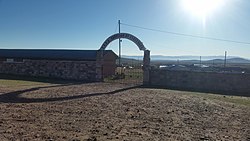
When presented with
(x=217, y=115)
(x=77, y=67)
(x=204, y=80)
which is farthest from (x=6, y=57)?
(x=217, y=115)

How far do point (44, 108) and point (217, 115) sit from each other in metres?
6.41

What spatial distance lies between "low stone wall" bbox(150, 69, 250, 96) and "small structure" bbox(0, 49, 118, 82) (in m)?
5.43

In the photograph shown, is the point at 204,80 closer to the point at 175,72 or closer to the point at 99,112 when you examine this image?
the point at 175,72

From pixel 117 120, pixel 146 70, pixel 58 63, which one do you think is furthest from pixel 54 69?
pixel 117 120

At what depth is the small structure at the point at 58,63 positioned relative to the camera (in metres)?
25.7

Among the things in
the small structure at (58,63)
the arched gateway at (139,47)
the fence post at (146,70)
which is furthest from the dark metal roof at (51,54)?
the fence post at (146,70)

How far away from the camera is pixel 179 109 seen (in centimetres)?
1153

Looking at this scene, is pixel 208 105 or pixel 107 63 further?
pixel 107 63

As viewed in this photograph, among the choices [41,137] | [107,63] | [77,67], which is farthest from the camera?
[107,63]

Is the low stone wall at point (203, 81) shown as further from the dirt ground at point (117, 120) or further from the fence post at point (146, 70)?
the dirt ground at point (117, 120)

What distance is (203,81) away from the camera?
2108 centimetres

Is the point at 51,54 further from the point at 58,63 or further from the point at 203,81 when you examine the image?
the point at 203,81

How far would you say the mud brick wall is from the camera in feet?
83.9

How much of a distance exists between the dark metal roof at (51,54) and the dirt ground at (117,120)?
1391 centimetres
